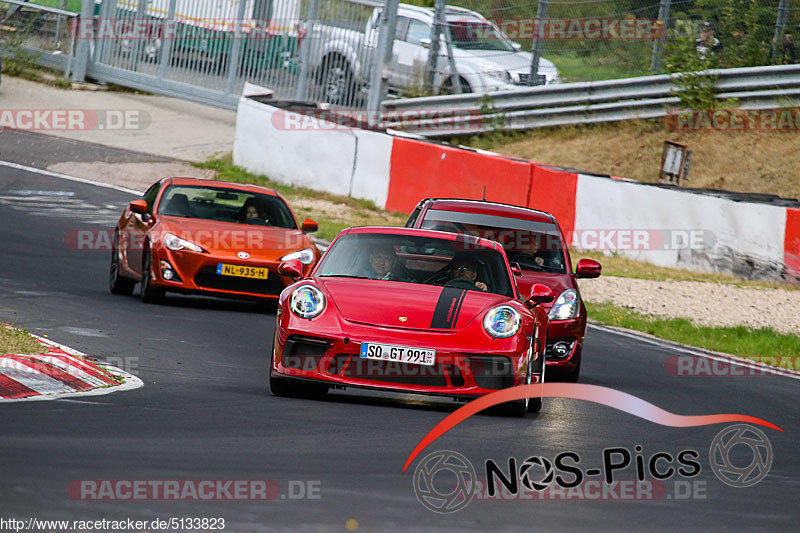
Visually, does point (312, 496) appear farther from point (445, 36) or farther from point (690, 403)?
point (445, 36)

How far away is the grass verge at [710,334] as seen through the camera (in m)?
15.1

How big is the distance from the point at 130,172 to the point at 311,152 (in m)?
3.45

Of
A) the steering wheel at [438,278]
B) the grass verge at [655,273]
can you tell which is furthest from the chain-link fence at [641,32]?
the steering wheel at [438,278]

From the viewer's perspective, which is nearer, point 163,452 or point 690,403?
point 163,452

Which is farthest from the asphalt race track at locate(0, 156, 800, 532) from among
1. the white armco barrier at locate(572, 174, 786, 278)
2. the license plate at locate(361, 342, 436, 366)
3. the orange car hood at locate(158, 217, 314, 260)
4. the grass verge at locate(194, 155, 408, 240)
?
the grass verge at locate(194, 155, 408, 240)

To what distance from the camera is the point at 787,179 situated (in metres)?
23.5

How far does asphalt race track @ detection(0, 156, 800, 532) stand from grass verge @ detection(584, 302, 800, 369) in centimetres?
203

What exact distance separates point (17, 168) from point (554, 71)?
10.7 m

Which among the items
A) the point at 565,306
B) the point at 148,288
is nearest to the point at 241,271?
the point at 148,288

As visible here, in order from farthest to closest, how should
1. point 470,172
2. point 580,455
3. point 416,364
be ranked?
1. point 470,172
2. point 416,364
3. point 580,455

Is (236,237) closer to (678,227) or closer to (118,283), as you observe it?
(118,283)

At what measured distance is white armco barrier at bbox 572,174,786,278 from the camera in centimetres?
1895

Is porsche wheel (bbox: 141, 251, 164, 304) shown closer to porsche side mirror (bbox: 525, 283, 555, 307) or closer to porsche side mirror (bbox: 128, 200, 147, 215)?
porsche side mirror (bbox: 128, 200, 147, 215)

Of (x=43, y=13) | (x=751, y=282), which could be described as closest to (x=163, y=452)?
(x=751, y=282)
